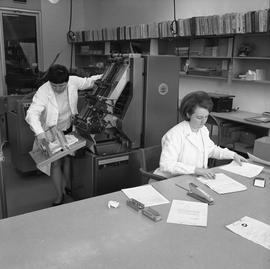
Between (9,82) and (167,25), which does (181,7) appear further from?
(9,82)

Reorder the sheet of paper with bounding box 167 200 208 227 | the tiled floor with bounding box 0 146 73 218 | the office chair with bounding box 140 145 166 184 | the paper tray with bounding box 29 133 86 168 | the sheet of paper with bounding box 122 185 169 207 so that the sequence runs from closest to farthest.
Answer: the sheet of paper with bounding box 167 200 208 227 → the sheet of paper with bounding box 122 185 169 207 → the office chair with bounding box 140 145 166 184 → the paper tray with bounding box 29 133 86 168 → the tiled floor with bounding box 0 146 73 218

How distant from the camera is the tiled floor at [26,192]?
9.73 feet

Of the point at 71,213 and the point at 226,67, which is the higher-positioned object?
the point at 226,67

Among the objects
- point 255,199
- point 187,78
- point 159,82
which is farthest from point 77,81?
point 187,78

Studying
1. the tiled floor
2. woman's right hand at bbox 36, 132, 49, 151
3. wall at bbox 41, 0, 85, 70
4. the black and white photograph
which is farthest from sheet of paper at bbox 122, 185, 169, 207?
wall at bbox 41, 0, 85, 70

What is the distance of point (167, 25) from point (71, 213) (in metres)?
3.91

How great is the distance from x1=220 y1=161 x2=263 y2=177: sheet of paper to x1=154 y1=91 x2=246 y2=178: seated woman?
47 mm

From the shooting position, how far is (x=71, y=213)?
1.40 m

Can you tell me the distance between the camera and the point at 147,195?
1.61m

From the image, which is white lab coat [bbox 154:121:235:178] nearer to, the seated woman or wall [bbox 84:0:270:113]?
the seated woman

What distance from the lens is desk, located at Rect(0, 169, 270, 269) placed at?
1080 mm

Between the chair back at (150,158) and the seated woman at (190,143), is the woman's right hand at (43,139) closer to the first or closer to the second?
the chair back at (150,158)

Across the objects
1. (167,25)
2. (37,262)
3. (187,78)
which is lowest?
→ (37,262)

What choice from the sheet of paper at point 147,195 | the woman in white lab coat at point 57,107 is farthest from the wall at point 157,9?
the sheet of paper at point 147,195
